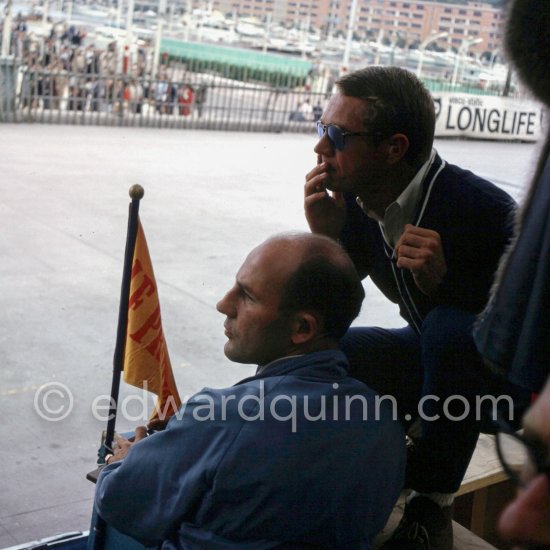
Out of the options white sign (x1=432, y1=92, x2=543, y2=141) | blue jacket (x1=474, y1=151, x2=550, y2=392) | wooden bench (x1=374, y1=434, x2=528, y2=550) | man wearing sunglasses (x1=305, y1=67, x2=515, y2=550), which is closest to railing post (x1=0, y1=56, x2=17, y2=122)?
white sign (x1=432, y1=92, x2=543, y2=141)

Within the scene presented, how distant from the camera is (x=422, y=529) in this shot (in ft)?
7.93

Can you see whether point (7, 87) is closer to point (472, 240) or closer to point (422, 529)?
point (472, 240)

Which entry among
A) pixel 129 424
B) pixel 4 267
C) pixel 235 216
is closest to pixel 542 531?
pixel 129 424

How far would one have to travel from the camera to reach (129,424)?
4.29m

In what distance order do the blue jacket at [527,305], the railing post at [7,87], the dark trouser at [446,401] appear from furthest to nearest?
the railing post at [7,87] < the dark trouser at [446,401] < the blue jacket at [527,305]

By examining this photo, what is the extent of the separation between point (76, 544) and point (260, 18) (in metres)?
40.8

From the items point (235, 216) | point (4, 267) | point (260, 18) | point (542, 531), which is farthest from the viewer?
point (260, 18)

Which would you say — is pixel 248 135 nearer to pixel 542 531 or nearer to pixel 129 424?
pixel 129 424

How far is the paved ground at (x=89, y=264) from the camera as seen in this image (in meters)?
3.85

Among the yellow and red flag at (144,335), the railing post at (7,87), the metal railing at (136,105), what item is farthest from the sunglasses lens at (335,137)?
the metal railing at (136,105)

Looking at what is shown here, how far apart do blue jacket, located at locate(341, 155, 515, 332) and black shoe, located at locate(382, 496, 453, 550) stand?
0.51m

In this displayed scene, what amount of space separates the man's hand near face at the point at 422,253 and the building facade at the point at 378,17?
22.9 meters

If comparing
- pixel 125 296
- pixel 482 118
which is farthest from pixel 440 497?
pixel 482 118

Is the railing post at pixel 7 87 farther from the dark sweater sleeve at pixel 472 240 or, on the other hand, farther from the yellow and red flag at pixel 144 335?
the dark sweater sleeve at pixel 472 240
